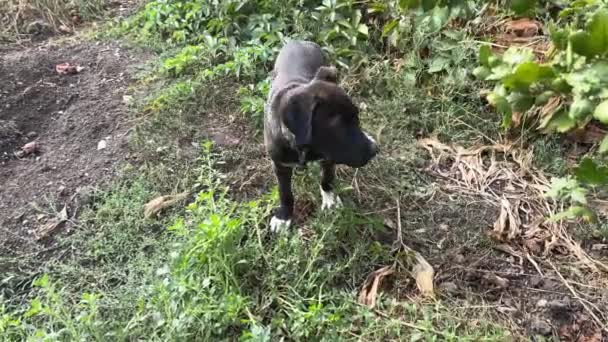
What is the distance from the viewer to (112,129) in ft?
14.5

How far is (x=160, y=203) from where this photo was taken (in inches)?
148

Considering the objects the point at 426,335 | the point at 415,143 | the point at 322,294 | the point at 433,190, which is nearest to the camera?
the point at 426,335

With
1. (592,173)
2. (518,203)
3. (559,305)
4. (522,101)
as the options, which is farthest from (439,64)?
(592,173)

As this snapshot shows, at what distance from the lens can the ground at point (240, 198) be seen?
3150mm

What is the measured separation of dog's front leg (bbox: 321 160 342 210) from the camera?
11.3 feet

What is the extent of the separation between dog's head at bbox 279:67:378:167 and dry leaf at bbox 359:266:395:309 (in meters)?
0.72

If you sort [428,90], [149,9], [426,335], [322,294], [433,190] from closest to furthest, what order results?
[426,335]
[322,294]
[433,190]
[428,90]
[149,9]

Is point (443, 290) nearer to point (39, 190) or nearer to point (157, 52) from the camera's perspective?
point (39, 190)

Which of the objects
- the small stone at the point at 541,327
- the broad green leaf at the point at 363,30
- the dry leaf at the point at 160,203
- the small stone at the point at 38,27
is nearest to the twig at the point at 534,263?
the small stone at the point at 541,327

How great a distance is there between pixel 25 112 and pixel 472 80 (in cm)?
344

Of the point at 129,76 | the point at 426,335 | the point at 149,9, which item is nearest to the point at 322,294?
the point at 426,335

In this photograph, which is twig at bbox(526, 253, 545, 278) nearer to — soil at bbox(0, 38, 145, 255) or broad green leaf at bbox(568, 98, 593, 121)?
broad green leaf at bbox(568, 98, 593, 121)

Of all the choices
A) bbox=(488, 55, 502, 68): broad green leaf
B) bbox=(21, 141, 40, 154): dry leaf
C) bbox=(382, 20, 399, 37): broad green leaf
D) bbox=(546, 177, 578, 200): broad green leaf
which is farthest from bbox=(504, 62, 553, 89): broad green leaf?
bbox=(21, 141, 40, 154): dry leaf

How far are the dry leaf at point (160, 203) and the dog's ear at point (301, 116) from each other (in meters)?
1.30
